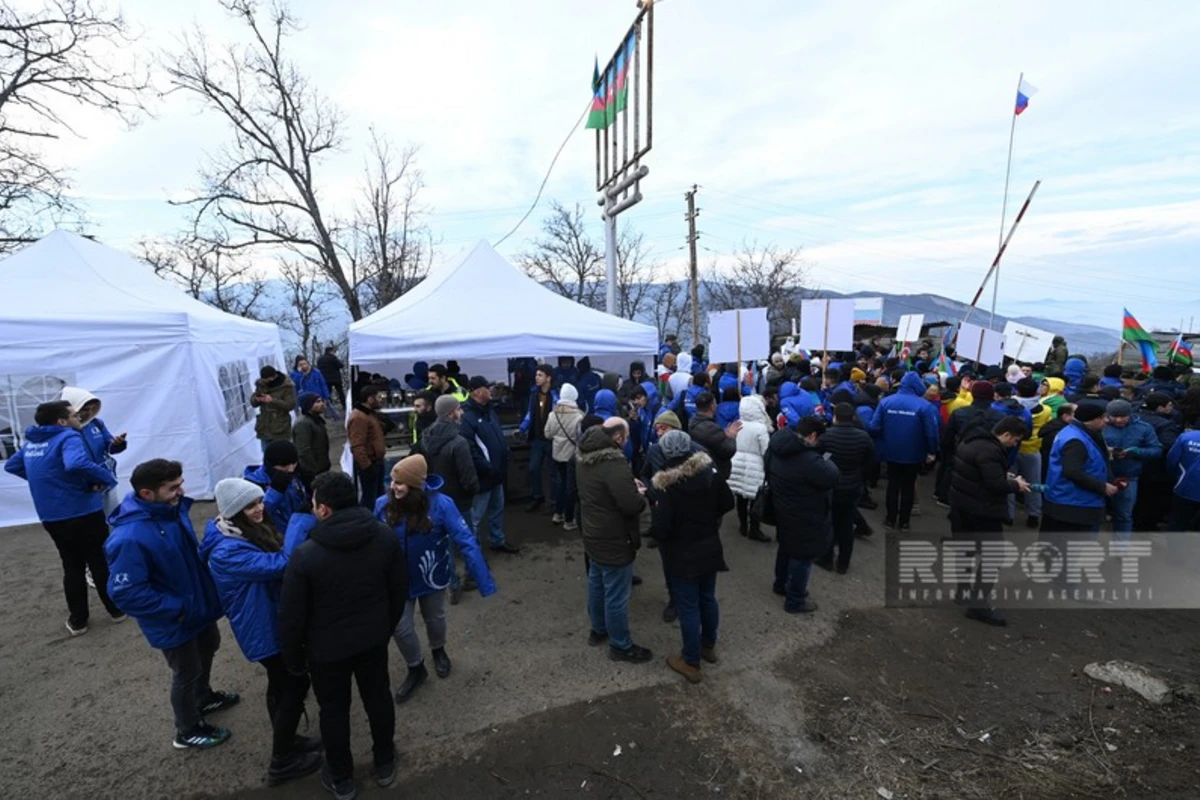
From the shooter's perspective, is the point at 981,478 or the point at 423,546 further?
the point at 981,478

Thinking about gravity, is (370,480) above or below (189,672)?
above

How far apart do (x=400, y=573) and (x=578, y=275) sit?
2796cm

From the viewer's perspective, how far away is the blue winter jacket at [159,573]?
2553mm

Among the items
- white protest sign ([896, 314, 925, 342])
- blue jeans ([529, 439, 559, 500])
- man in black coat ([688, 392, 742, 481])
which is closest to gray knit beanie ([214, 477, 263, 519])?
man in black coat ([688, 392, 742, 481])

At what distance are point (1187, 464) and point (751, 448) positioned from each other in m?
3.89

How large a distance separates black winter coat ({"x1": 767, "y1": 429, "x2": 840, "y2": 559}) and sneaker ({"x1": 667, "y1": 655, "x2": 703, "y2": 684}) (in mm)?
1261

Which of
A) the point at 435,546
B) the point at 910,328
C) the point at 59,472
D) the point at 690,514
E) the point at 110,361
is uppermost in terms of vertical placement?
the point at 910,328

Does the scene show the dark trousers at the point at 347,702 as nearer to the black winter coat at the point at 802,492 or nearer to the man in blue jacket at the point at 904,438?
the black winter coat at the point at 802,492

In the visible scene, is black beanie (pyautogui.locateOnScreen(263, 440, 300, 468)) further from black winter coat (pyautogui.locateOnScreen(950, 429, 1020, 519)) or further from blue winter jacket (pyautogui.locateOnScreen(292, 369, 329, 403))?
blue winter jacket (pyautogui.locateOnScreen(292, 369, 329, 403))

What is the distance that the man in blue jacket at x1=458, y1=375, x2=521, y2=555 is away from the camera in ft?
16.3

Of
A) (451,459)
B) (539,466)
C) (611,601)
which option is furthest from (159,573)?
(539,466)

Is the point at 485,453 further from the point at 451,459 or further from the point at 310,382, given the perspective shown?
the point at 310,382

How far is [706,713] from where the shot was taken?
328 centimetres

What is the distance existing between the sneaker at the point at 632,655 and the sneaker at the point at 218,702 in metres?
2.46
